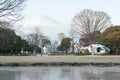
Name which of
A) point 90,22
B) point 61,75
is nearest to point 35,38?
point 90,22

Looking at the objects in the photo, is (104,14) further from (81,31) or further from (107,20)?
(81,31)

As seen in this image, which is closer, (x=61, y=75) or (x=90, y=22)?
(x=61, y=75)

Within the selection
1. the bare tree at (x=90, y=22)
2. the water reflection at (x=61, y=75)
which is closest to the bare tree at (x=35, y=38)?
the bare tree at (x=90, y=22)

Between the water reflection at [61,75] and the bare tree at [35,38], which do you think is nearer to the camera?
the water reflection at [61,75]

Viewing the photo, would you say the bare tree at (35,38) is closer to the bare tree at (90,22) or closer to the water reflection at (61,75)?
the bare tree at (90,22)

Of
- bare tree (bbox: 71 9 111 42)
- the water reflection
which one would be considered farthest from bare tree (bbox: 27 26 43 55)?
the water reflection

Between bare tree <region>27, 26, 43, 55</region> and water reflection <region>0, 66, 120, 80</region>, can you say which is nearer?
water reflection <region>0, 66, 120, 80</region>

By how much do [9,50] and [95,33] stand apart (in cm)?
2842

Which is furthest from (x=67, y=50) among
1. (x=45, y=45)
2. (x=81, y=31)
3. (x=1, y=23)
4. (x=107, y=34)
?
(x=1, y=23)

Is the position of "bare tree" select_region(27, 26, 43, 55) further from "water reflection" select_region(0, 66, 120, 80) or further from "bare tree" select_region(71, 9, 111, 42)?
"water reflection" select_region(0, 66, 120, 80)

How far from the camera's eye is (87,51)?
Answer: 97062 millimetres

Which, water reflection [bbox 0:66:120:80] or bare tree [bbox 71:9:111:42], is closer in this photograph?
water reflection [bbox 0:66:120:80]

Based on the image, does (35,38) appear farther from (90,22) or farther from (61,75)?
(61,75)

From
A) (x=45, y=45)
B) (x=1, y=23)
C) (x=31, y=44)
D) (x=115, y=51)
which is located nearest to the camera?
(x=1, y=23)
